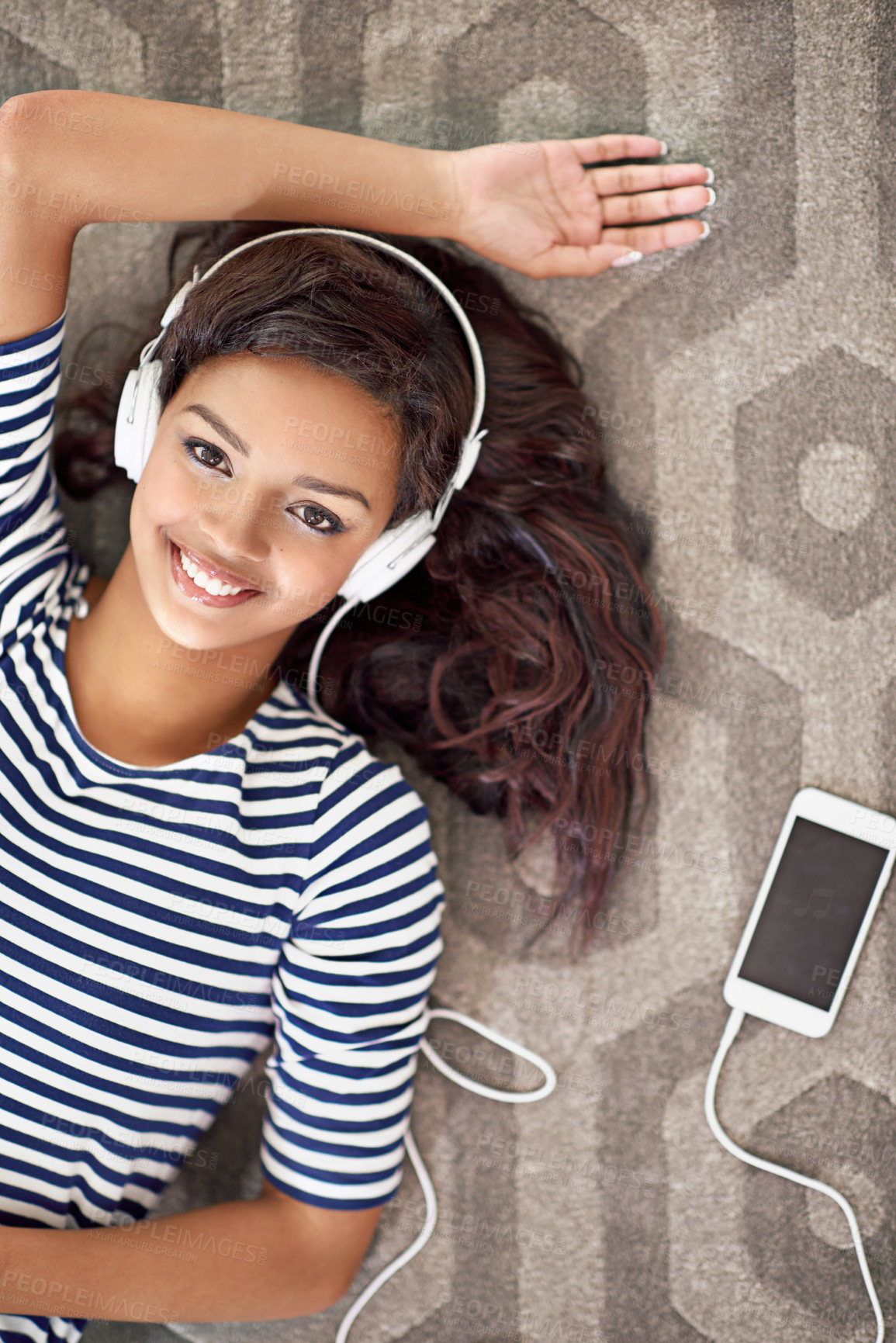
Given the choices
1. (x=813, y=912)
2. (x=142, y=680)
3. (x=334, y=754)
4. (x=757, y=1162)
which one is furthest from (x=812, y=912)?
(x=142, y=680)

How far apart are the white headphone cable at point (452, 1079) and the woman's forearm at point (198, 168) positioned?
95 cm

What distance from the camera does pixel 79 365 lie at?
1.21 meters

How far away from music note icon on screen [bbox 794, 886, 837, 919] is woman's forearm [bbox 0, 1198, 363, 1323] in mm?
661

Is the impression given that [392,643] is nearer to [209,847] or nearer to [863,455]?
[209,847]

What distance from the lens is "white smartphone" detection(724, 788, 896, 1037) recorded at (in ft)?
3.64

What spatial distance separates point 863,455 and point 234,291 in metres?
0.75

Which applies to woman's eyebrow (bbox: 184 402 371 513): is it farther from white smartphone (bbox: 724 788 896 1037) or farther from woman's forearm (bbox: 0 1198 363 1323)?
woman's forearm (bbox: 0 1198 363 1323)

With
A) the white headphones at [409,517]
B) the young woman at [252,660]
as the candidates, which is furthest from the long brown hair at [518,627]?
the white headphones at [409,517]

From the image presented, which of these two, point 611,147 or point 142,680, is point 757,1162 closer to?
point 142,680

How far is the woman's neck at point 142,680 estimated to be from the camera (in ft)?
3.31

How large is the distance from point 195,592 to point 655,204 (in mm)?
710

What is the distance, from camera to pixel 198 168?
958 millimetres

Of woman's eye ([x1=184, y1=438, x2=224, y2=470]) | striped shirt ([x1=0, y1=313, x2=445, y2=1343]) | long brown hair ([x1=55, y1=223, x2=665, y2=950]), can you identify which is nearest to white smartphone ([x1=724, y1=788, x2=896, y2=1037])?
long brown hair ([x1=55, y1=223, x2=665, y2=950])

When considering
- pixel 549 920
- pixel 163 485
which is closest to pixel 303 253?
pixel 163 485
